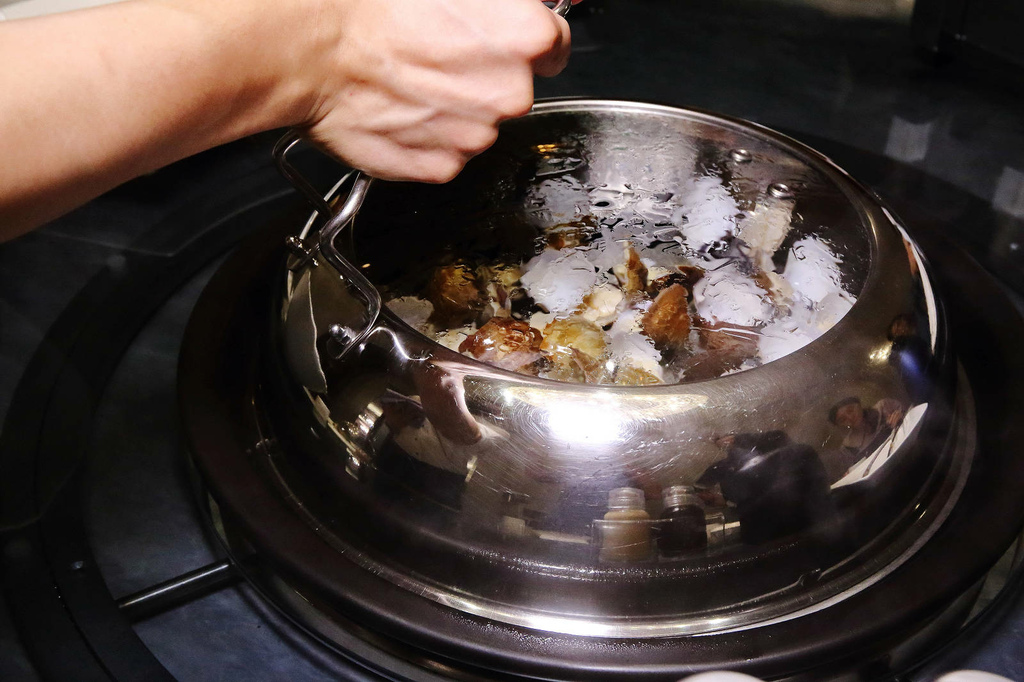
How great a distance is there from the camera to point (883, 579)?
70 centimetres

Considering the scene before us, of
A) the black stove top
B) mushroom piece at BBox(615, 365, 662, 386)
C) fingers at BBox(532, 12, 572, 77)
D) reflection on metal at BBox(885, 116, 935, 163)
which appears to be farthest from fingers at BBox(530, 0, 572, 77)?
reflection on metal at BBox(885, 116, 935, 163)

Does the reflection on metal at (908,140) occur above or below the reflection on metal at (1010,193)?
above

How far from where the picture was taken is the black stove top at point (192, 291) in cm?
77

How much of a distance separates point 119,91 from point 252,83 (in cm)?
9

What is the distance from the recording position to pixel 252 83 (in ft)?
1.96

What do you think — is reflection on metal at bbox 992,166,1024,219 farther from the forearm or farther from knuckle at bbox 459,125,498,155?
the forearm

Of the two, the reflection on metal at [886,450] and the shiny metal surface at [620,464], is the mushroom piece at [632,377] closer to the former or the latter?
the shiny metal surface at [620,464]

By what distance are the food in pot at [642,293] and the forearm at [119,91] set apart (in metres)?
0.30

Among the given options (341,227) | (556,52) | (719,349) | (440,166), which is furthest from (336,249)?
(719,349)

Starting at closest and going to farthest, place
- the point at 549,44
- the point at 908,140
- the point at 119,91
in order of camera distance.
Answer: the point at 119,91, the point at 549,44, the point at 908,140

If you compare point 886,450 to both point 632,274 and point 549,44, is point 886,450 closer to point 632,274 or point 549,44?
point 632,274

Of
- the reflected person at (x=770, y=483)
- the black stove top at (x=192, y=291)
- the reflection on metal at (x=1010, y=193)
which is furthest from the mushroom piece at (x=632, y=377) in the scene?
the reflection on metal at (x=1010, y=193)

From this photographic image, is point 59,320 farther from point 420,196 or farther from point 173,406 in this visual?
point 420,196

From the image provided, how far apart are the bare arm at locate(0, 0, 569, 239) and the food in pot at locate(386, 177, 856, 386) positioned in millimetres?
194
